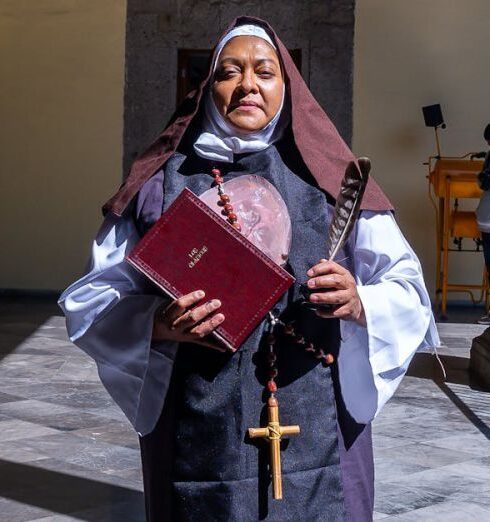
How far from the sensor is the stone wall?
11.1 meters

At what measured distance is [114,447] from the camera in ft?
17.8

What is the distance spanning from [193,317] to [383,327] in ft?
1.44

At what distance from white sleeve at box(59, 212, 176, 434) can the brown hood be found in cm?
10

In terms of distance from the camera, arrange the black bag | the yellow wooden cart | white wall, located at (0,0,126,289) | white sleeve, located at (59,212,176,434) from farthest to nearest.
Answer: white wall, located at (0,0,126,289), the yellow wooden cart, the black bag, white sleeve, located at (59,212,176,434)

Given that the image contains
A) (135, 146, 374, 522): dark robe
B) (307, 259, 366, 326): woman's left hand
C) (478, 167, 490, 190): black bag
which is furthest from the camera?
(478, 167, 490, 190): black bag

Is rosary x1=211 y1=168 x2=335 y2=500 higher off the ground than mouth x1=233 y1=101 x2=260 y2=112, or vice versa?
mouth x1=233 y1=101 x2=260 y2=112

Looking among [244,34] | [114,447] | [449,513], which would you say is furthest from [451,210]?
[244,34]

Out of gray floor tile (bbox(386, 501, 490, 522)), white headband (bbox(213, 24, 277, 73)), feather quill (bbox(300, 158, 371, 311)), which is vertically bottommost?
gray floor tile (bbox(386, 501, 490, 522))

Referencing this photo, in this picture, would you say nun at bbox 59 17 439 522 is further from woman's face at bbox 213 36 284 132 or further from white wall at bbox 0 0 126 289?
white wall at bbox 0 0 126 289

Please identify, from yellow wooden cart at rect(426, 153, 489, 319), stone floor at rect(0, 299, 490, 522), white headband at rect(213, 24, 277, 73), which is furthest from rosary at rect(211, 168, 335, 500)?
yellow wooden cart at rect(426, 153, 489, 319)

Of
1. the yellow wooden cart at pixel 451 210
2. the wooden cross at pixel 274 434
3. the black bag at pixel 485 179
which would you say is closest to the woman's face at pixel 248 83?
the wooden cross at pixel 274 434

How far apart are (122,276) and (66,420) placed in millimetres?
3685

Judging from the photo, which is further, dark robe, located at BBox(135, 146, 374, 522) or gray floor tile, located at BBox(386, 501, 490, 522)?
gray floor tile, located at BBox(386, 501, 490, 522)

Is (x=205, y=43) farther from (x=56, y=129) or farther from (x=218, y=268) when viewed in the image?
(x=218, y=268)
